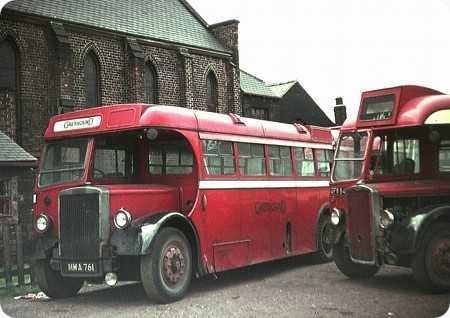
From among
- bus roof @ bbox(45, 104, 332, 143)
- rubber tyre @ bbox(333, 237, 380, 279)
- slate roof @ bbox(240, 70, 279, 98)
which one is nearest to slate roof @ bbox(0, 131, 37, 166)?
bus roof @ bbox(45, 104, 332, 143)

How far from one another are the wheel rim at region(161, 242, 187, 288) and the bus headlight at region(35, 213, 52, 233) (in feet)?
5.06

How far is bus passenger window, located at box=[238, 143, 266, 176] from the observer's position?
Result: 866 centimetres

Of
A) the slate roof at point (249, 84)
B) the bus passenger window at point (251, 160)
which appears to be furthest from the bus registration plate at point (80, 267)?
the slate roof at point (249, 84)

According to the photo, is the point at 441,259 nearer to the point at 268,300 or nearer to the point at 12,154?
the point at 268,300

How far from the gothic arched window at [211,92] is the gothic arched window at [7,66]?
885 cm

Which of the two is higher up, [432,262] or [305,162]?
[305,162]

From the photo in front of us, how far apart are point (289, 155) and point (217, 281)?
2.62 meters

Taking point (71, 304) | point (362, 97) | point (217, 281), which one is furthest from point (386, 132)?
point (71, 304)

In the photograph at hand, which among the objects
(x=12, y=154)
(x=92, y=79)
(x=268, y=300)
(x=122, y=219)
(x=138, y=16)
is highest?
(x=138, y=16)

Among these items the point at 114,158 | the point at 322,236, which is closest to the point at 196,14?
the point at 322,236

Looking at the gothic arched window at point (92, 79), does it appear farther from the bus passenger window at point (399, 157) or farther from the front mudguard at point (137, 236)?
the bus passenger window at point (399, 157)

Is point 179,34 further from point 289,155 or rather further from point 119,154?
point 119,154

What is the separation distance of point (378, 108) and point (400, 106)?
355 millimetres

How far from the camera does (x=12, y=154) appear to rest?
1352 centimetres
